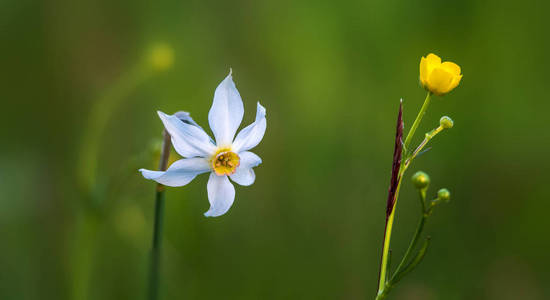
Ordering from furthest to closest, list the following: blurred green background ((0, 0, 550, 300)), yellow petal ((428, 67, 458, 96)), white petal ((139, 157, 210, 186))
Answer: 1. blurred green background ((0, 0, 550, 300))
2. yellow petal ((428, 67, 458, 96))
3. white petal ((139, 157, 210, 186))

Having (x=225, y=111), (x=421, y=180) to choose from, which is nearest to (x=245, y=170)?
(x=225, y=111)

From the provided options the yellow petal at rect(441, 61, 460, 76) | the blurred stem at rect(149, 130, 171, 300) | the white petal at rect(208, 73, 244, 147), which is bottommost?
the blurred stem at rect(149, 130, 171, 300)

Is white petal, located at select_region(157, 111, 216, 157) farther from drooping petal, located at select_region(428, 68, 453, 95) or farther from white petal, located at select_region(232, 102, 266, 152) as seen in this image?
drooping petal, located at select_region(428, 68, 453, 95)

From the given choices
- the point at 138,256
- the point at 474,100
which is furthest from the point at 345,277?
the point at 474,100

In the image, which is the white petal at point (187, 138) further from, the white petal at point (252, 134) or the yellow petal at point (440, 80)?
the yellow petal at point (440, 80)

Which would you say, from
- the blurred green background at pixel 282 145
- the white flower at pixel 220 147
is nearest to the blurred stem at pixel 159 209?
the white flower at pixel 220 147

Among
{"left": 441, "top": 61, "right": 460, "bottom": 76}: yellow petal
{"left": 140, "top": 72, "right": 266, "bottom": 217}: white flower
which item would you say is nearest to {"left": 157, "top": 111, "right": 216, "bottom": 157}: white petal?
{"left": 140, "top": 72, "right": 266, "bottom": 217}: white flower

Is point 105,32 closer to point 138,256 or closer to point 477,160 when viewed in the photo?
point 138,256
